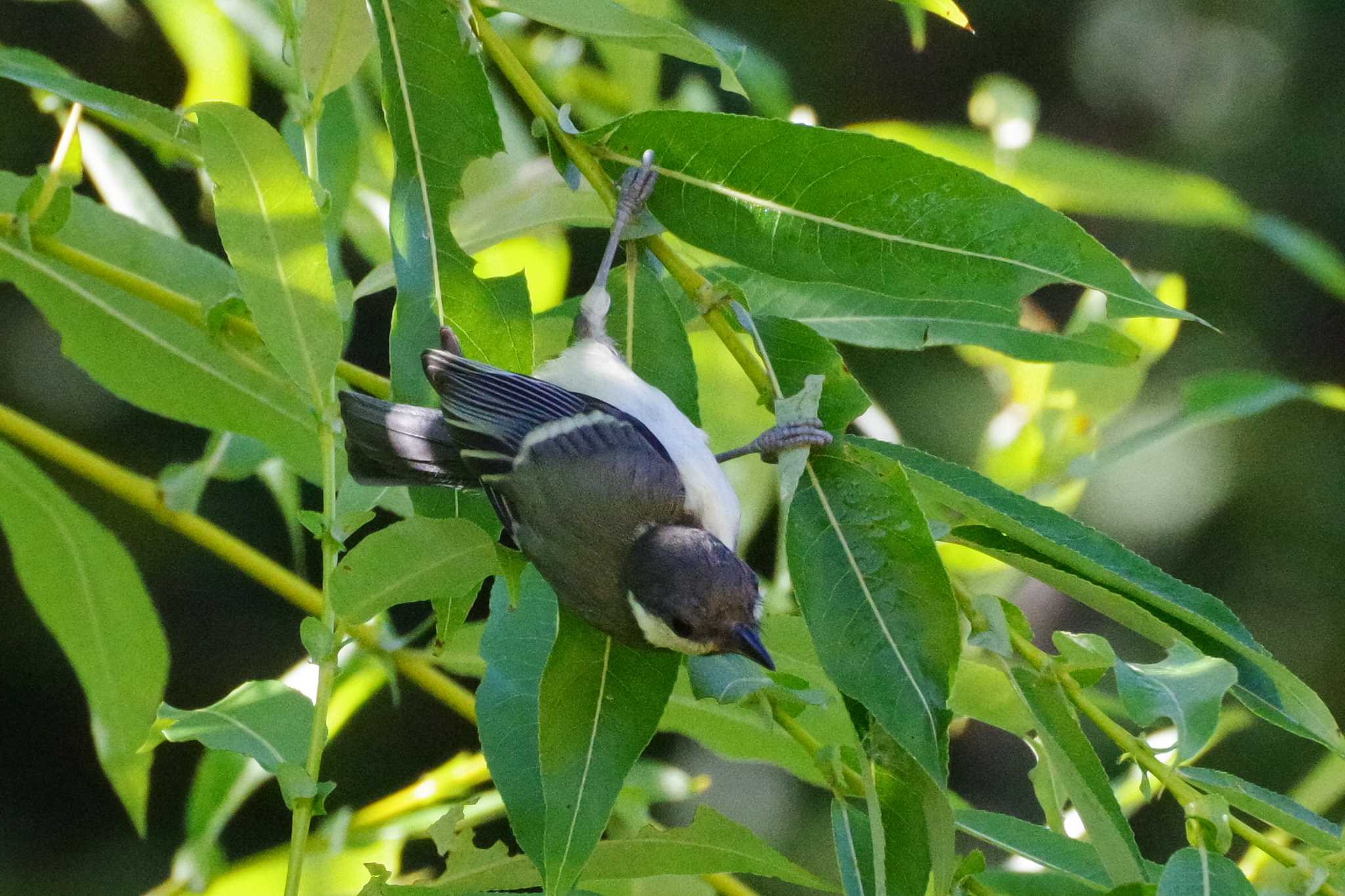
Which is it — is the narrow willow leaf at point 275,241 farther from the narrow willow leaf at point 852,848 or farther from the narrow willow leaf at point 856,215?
the narrow willow leaf at point 852,848

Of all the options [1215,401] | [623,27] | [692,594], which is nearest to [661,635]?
[692,594]

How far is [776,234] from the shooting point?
1381mm

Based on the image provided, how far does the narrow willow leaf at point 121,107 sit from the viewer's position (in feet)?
4.88

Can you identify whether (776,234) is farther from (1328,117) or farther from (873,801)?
(1328,117)

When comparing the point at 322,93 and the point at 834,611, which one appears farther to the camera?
the point at 322,93

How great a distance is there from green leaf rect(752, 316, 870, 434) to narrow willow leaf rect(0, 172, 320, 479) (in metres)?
0.70

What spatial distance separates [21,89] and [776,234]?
332 cm

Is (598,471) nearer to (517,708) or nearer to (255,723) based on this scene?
Answer: (517,708)

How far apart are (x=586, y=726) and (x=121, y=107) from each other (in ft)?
2.68

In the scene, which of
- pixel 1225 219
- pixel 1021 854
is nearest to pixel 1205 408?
pixel 1225 219

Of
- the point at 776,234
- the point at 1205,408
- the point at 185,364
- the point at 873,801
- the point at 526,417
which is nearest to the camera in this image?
the point at 873,801

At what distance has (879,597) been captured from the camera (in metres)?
1.28

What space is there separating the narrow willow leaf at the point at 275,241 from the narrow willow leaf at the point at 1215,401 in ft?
4.09

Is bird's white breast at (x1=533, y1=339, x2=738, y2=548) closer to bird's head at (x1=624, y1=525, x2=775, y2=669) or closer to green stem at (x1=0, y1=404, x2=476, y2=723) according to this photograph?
bird's head at (x1=624, y1=525, x2=775, y2=669)
